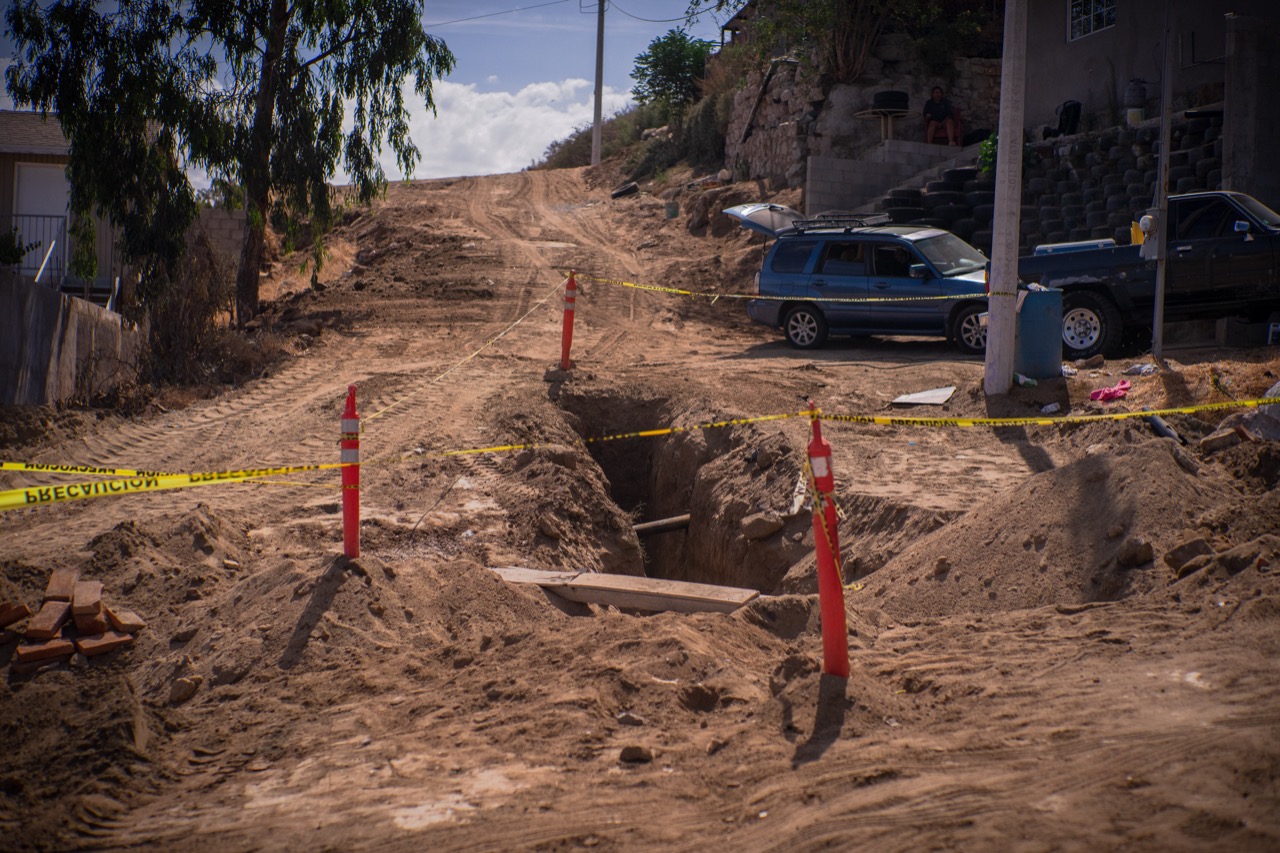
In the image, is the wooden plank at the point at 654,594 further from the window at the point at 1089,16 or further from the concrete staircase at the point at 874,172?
the window at the point at 1089,16

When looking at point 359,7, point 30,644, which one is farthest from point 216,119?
point 30,644

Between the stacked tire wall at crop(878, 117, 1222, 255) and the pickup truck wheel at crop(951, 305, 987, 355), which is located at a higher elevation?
the stacked tire wall at crop(878, 117, 1222, 255)

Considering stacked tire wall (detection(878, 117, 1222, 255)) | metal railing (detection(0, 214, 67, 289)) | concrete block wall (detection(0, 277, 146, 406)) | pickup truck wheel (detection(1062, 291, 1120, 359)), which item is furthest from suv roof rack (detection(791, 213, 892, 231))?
metal railing (detection(0, 214, 67, 289))

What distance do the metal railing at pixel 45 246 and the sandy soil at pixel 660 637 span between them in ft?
28.5

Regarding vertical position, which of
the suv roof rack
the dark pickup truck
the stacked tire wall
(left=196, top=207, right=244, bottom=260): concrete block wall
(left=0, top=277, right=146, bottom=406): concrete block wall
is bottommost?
(left=0, top=277, right=146, bottom=406): concrete block wall

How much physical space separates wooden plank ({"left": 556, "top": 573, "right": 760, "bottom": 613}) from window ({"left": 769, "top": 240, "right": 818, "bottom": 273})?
960 centimetres

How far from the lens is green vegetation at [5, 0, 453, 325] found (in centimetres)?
1514

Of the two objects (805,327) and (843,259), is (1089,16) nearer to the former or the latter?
(843,259)

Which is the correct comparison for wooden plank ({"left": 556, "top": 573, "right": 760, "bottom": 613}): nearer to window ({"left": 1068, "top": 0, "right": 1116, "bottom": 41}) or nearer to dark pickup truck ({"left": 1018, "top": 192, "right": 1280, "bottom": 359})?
dark pickup truck ({"left": 1018, "top": 192, "right": 1280, "bottom": 359})

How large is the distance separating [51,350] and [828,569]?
39.0 ft

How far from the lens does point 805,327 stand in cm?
1594

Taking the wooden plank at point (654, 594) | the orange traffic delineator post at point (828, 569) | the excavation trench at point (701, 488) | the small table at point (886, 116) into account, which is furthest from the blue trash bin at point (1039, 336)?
the small table at point (886, 116)

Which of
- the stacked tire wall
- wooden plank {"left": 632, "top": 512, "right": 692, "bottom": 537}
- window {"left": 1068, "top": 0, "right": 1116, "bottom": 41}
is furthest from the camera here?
window {"left": 1068, "top": 0, "right": 1116, "bottom": 41}

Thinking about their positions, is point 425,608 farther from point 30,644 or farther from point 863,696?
point 863,696
